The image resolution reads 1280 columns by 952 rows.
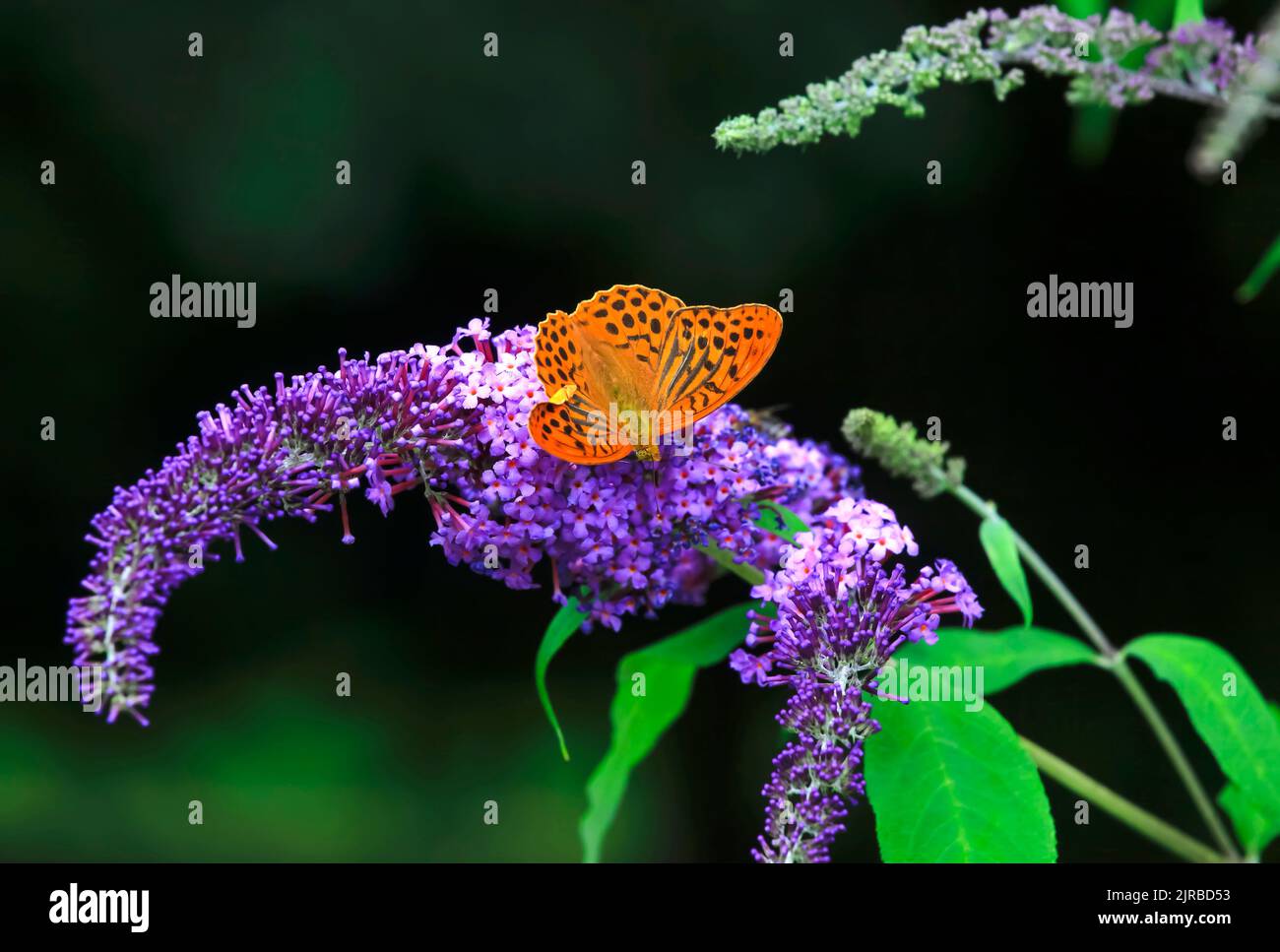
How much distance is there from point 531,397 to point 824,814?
0.50 metres

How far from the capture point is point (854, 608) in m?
1.21

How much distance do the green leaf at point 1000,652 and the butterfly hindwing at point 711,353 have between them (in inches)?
14.4

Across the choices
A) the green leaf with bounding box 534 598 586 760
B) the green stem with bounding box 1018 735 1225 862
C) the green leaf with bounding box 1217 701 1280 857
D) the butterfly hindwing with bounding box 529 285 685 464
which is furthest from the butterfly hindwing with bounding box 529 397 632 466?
the green leaf with bounding box 1217 701 1280 857

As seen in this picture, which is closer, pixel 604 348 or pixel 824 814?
pixel 824 814

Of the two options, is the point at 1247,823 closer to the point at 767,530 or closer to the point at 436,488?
the point at 767,530

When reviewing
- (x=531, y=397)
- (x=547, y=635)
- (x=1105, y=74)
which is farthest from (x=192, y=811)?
(x=1105, y=74)

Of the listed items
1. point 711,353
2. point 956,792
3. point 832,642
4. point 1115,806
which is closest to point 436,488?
point 711,353

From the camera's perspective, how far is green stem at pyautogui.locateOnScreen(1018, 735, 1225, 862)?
4.68 feet

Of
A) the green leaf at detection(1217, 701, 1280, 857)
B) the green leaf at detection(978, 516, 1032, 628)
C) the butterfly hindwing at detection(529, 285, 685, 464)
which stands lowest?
the green leaf at detection(1217, 701, 1280, 857)

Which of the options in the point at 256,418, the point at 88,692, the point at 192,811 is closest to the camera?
the point at 88,692

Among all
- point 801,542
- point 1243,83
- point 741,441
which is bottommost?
point 801,542

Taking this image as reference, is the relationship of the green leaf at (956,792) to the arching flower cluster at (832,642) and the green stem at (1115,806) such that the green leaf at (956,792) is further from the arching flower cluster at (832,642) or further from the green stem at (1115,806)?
the green stem at (1115,806)

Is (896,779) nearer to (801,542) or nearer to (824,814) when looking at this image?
(824,814)

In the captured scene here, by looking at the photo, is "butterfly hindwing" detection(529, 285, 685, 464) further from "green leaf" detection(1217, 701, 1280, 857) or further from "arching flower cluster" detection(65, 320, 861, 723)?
"green leaf" detection(1217, 701, 1280, 857)
